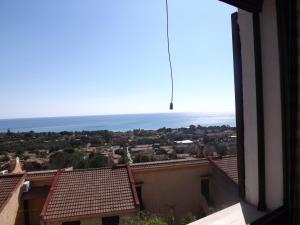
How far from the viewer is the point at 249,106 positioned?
56.7 inches

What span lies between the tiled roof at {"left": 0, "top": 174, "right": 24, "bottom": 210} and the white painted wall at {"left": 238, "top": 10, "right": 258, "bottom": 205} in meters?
6.94

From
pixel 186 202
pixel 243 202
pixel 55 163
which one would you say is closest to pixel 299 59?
pixel 243 202

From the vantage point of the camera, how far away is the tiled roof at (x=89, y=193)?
7.25m

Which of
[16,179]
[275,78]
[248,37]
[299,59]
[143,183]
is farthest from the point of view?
[143,183]

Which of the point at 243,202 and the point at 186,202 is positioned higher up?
the point at 243,202

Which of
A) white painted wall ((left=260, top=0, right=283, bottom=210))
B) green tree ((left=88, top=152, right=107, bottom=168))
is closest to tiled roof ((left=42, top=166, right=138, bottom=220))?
white painted wall ((left=260, top=0, right=283, bottom=210))

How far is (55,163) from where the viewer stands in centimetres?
2016

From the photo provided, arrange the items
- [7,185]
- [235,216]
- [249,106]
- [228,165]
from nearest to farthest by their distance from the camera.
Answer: [235,216], [249,106], [7,185], [228,165]

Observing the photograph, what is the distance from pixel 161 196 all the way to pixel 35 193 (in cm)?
381

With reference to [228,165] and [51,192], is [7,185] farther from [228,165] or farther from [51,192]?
[228,165]

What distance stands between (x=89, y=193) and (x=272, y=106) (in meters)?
7.32

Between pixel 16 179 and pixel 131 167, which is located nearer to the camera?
pixel 16 179

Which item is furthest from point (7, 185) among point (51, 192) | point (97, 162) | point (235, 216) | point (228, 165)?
point (97, 162)

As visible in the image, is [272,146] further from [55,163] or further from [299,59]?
[55,163]
